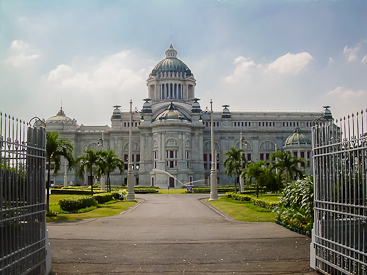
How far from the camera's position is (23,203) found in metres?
11.7

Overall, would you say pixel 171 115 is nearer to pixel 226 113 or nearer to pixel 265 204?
pixel 226 113

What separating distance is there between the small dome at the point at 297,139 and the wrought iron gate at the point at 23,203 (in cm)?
8116

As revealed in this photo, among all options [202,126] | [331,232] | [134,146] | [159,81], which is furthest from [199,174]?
[331,232]

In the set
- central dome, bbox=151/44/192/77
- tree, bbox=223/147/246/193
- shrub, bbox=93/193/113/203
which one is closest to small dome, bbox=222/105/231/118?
central dome, bbox=151/44/192/77

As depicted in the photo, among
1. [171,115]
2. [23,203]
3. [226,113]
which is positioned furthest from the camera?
[226,113]

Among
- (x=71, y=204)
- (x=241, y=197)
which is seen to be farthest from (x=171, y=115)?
(x=71, y=204)

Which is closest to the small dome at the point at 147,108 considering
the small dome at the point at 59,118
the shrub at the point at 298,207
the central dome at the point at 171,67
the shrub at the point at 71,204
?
the central dome at the point at 171,67

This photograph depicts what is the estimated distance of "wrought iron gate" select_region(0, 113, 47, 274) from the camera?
10.6m

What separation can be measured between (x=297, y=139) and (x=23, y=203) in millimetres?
83197

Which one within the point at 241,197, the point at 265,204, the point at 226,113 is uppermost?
the point at 226,113

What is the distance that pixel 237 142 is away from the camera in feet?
323

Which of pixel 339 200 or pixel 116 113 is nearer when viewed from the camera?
pixel 339 200

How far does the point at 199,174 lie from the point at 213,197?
45.3m

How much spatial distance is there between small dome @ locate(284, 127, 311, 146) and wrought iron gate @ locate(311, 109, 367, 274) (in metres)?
78.0
